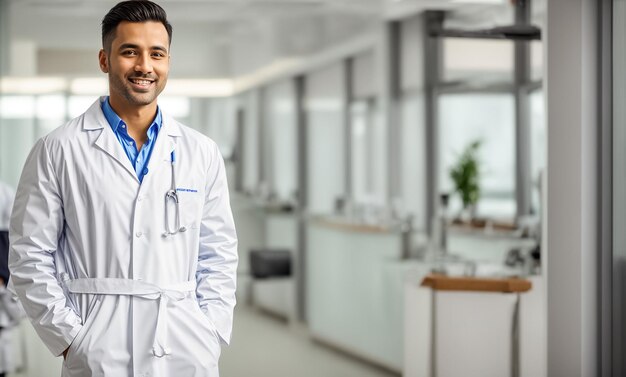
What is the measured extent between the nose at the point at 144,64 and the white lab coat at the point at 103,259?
197 mm

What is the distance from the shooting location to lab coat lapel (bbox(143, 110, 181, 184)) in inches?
87.4

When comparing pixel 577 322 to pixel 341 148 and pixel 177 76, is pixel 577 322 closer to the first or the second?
pixel 341 148

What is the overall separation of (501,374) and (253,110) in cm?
193

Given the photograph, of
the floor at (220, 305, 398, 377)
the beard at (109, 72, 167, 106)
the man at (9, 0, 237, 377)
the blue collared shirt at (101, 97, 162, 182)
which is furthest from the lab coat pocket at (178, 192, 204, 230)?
the floor at (220, 305, 398, 377)

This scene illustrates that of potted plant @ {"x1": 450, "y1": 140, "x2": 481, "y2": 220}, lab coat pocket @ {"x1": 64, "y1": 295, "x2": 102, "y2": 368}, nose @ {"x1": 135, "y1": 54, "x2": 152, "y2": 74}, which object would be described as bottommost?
lab coat pocket @ {"x1": 64, "y1": 295, "x2": 102, "y2": 368}

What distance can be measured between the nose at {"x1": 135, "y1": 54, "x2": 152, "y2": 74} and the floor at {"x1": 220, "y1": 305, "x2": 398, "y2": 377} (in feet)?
8.76

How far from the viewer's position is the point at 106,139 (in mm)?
2209

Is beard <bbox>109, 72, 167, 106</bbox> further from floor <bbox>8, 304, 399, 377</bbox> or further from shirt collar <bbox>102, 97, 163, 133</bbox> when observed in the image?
floor <bbox>8, 304, 399, 377</bbox>

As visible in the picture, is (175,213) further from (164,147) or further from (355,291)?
(355,291)

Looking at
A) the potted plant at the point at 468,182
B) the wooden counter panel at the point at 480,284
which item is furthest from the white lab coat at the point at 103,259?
the potted plant at the point at 468,182

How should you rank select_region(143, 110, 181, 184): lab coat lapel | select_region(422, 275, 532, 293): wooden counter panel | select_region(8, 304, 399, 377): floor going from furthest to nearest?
select_region(8, 304, 399, 377): floor → select_region(422, 275, 532, 293): wooden counter panel → select_region(143, 110, 181, 184): lab coat lapel

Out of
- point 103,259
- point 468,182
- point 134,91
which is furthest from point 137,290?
point 468,182

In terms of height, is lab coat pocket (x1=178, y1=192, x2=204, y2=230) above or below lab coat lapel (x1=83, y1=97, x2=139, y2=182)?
below

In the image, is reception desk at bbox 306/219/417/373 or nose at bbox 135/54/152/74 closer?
nose at bbox 135/54/152/74
